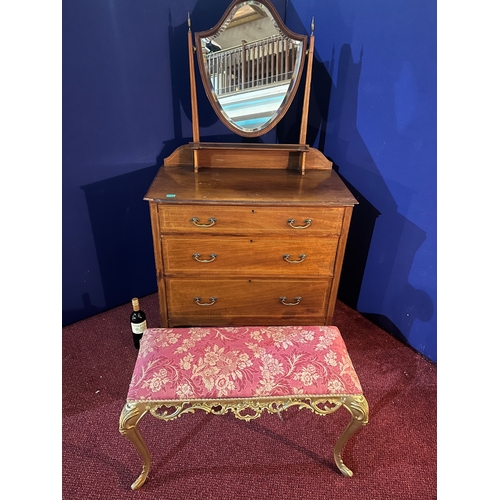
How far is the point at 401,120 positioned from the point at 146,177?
141 centimetres

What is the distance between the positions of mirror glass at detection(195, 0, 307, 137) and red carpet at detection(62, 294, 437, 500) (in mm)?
1422

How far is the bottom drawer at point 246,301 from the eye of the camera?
185cm

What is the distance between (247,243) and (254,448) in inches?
35.0

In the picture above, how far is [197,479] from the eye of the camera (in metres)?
1.42

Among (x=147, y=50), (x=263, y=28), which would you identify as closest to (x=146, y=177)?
(x=147, y=50)

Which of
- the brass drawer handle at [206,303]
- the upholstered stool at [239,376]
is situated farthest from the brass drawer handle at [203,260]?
the upholstered stool at [239,376]

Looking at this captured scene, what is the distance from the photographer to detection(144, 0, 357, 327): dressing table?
165cm

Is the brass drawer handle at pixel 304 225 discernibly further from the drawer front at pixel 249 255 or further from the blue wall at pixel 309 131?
the blue wall at pixel 309 131

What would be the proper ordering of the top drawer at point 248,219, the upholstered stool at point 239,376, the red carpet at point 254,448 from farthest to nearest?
1. the top drawer at point 248,219
2. the red carpet at point 254,448
3. the upholstered stool at point 239,376

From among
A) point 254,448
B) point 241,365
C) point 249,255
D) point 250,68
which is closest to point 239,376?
point 241,365

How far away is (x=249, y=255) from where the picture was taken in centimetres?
176

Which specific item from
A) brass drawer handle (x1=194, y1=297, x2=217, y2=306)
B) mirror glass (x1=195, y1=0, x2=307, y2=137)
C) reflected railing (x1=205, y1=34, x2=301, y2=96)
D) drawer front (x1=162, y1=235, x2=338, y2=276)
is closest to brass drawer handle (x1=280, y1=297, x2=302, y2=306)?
drawer front (x1=162, y1=235, x2=338, y2=276)

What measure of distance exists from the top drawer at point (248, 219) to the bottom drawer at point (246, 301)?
0.29 meters

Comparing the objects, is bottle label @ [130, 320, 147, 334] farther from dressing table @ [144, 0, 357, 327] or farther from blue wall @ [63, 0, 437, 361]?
blue wall @ [63, 0, 437, 361]
